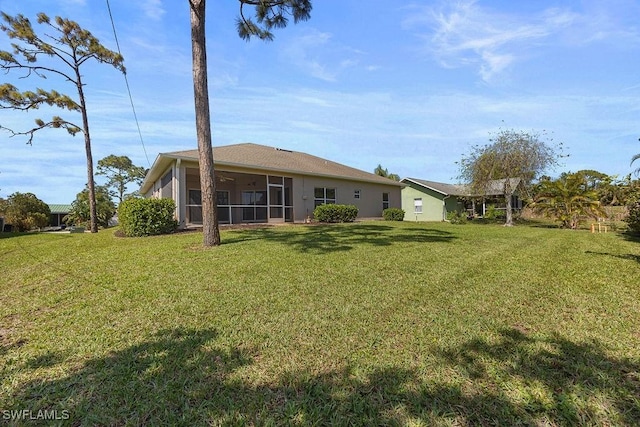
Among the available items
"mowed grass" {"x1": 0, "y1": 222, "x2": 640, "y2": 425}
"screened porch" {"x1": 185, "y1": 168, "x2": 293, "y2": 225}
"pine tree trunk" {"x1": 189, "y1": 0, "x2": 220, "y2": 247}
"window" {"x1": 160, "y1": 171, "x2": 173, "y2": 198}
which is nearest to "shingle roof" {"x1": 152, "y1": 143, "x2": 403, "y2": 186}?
"screened porch" {"x1": 185, "y1": 168, "x2": 293, "y2": 225}

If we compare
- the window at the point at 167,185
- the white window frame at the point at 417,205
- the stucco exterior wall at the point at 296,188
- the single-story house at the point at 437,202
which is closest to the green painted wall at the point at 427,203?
the single-story house at the point at 437,202

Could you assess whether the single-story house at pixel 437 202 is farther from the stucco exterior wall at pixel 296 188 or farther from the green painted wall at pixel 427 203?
the stucco exterior wall at pixel 296 188

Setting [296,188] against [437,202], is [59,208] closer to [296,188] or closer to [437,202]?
[296,188]

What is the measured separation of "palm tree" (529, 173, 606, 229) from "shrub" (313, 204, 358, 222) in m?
12.5

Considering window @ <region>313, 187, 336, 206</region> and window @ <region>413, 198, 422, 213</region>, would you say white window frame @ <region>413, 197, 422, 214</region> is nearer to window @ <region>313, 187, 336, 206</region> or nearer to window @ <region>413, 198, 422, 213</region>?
window @ <region>413, 198, 422, 213</region>

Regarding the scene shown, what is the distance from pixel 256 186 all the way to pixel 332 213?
192 inches

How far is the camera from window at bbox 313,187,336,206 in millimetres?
17312

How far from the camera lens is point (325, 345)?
2.86 metres

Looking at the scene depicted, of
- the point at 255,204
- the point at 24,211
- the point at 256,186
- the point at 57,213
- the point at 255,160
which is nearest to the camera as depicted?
the point at 255,160

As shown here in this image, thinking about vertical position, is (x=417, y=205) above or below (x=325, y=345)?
above

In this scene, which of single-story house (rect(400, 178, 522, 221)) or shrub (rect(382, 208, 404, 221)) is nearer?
shrub (rect(382, 208, 404, 221))

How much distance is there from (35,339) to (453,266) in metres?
5.84

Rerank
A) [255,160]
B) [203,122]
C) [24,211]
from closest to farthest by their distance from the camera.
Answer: [203,122] < [255,160] < [24,211]

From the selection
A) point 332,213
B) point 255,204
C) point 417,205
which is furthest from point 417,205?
point 255,204
